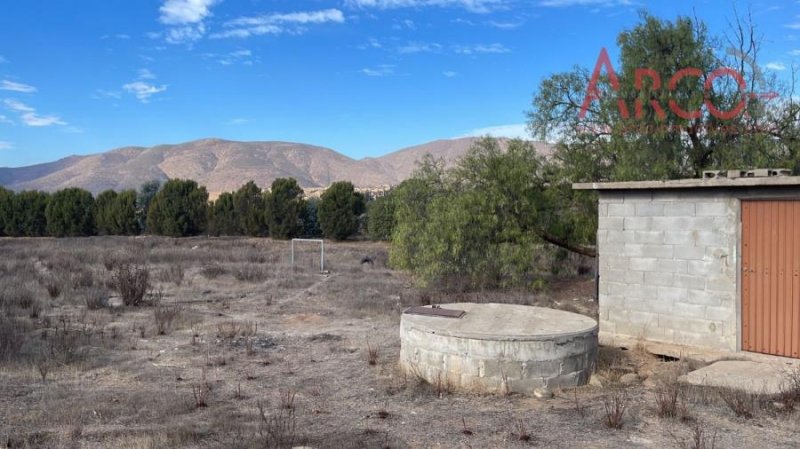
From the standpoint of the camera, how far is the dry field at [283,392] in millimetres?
5539

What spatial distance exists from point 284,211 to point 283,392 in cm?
3152

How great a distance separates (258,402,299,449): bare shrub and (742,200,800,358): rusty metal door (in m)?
6.15

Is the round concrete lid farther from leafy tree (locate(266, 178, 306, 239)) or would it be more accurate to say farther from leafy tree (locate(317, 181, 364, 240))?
leafy tree (locate(266, 178, 306, 239))

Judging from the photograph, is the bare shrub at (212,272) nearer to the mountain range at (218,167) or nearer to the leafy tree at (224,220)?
the leafy tree at (224,220)

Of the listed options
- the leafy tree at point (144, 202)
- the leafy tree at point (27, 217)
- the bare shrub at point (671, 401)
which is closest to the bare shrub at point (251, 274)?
the bare shrub at point (671, 401)

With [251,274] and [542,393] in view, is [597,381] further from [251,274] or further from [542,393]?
[251,274]

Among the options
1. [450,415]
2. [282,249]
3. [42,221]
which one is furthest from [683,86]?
[42,221]

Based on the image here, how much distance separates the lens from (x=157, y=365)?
8.57m

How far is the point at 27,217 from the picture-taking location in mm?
42438

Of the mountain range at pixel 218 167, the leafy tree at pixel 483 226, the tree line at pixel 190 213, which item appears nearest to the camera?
the leafy tree at pixel 483 226

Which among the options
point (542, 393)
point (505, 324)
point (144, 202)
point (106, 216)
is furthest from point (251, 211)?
point (542, 393)

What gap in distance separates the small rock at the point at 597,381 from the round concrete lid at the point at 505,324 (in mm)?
605

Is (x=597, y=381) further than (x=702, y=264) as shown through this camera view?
No

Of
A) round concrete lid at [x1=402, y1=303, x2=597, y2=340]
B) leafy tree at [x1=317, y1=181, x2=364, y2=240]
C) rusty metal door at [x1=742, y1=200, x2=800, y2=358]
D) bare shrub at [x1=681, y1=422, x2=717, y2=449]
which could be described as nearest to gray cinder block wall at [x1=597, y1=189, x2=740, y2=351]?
rusty metal door at [x1=742, y1=200, x2=800, y2=358]
